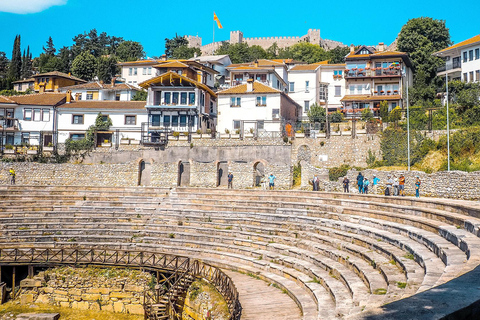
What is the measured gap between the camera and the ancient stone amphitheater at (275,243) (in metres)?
9.61

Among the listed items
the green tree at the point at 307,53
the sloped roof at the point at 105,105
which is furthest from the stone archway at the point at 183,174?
the green tree at the point at 307,53

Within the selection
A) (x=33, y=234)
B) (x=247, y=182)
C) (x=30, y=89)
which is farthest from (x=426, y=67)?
(x=30, y=89)

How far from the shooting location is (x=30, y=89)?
258 feet

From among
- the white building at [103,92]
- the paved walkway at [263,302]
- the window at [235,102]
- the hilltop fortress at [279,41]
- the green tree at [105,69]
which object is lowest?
the paved walkway at [263,302]

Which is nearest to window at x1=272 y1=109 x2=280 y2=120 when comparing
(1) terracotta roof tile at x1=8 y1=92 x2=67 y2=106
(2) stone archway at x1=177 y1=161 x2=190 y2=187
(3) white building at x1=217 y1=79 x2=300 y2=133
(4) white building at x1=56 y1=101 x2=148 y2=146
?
(3) white building at x1=217 y1=79 x2=300 y2=133

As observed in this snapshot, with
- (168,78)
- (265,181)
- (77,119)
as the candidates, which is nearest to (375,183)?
(265,181)

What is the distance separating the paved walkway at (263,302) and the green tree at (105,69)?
247 feet

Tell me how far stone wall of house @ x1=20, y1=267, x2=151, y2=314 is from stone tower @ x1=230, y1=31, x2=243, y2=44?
10800 cm

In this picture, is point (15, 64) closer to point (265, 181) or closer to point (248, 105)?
point (248, 105)

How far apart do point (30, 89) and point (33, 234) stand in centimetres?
6180

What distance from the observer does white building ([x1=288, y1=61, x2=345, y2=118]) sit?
62.5m

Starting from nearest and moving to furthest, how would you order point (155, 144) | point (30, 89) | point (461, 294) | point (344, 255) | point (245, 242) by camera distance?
1. point (461, 294)
2. point (344, 255)
3. point (245, 242)
4. point (155, 144)
5. point (30, 89)

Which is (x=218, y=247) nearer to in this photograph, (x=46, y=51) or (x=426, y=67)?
(x=426, y=67)

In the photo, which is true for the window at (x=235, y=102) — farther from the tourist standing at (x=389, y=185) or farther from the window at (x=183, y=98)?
the tourist standing at (x=389, y=185)
